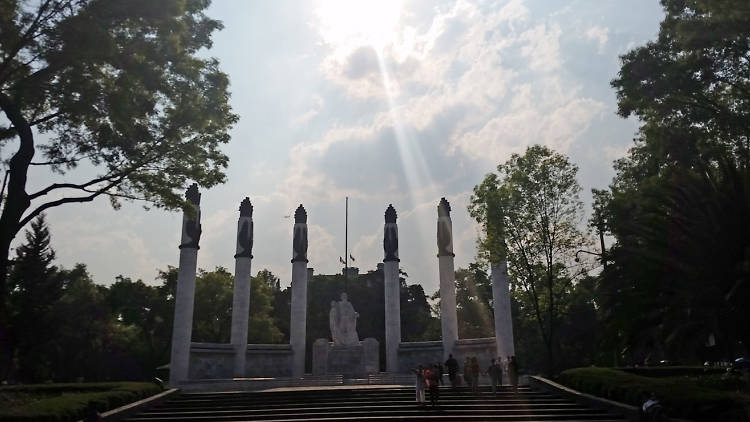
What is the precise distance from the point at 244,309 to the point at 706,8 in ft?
97.1

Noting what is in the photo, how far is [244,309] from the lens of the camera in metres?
35.9

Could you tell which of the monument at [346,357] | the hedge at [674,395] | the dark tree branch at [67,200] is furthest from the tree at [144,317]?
the hedge at [674,395]

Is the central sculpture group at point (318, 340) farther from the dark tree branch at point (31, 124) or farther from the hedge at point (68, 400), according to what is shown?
the dark tree branch at point (31, 124)

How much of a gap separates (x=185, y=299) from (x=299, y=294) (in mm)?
7515

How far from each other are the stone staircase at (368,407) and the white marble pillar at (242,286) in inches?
534

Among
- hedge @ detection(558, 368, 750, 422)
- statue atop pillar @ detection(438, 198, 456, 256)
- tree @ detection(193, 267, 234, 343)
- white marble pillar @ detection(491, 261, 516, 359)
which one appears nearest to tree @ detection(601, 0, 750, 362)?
hedge @ detection(558, 368, 750, 422)

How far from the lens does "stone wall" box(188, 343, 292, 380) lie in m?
32.8

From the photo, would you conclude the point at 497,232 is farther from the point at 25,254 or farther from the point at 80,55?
the point at 25,254

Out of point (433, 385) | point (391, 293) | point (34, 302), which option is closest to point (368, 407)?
point (433, 385)

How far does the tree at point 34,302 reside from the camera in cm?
3422

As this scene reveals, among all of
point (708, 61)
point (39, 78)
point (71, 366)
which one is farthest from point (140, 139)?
point (71, 366)

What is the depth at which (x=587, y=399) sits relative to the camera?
55.7 feet

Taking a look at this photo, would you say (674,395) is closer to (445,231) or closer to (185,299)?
(445,231)

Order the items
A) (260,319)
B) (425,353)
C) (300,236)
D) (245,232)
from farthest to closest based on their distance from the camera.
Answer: (260,319) < (300,236) < (245,232) < (425,353)
